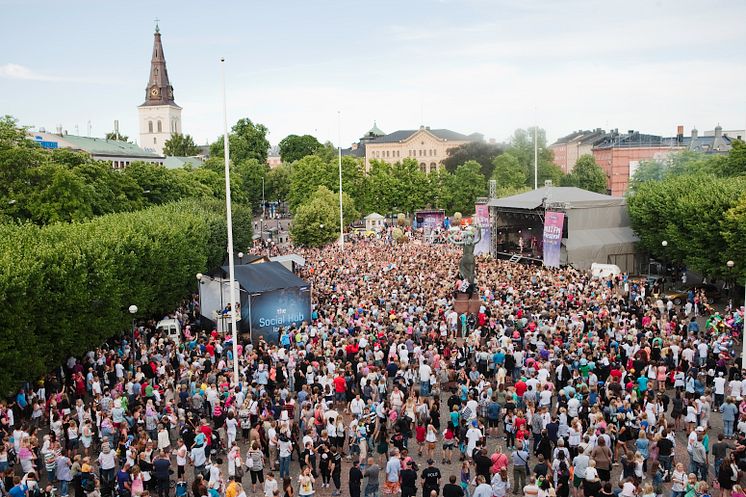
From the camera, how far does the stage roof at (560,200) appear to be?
A: 4097cm

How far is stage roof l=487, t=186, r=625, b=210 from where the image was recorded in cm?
4097

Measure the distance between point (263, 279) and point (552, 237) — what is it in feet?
65.9

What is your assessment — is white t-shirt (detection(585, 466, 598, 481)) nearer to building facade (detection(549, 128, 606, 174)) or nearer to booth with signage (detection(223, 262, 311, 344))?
booth with signage (detection(223, 262, 311, 344))

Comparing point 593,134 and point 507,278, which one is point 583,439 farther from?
point 593,134

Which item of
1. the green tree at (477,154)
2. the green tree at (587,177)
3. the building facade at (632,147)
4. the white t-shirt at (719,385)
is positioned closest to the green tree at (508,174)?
the green tree at (587,177)

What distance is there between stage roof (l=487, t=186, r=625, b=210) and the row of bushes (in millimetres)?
21126

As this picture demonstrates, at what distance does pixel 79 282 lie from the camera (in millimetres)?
19984

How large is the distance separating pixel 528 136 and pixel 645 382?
98.8 metres

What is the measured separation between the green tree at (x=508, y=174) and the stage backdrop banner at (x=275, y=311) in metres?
66.6

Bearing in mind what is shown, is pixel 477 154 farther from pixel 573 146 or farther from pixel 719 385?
pixel 719 385

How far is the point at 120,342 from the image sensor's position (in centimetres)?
2502

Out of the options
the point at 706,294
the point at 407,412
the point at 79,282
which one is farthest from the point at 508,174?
the point at 407,412

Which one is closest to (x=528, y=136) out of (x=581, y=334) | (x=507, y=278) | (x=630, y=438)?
(x=507, y=278)

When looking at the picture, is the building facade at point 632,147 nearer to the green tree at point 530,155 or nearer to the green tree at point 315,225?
the green tree at point 530,155
